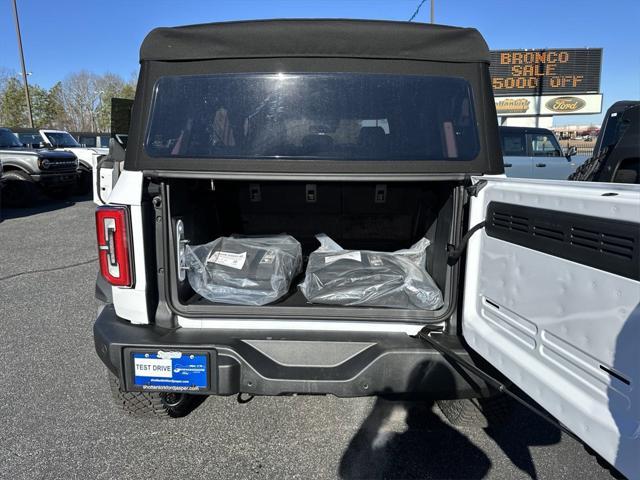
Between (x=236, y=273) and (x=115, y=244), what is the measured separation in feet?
2.02

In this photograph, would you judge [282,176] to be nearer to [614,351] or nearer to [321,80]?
[321,80]

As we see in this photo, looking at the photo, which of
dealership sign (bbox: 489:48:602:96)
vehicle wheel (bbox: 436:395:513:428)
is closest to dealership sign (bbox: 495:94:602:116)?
dealership sign (bbox: 489:48:602:96)

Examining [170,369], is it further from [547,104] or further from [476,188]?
[547,104]

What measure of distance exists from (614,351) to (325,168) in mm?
1300

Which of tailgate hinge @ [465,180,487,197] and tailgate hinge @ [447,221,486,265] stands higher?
tailgate hinge @ [465,180,487,197]

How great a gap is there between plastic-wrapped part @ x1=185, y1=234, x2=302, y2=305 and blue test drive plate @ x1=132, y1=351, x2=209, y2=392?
40 centimetres

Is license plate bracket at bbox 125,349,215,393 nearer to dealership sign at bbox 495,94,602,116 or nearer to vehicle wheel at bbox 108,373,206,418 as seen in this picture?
vehicle wheel at bbox 108,373,206,418

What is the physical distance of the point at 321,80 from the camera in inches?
86.0

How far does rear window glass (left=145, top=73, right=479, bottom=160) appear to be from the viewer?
2180 millimetres

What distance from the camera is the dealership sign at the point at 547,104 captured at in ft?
75.0

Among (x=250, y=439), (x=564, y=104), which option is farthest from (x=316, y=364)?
(x=564, y=104)

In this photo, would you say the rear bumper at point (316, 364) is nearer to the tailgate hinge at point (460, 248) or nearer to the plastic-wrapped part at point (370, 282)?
the plastic-wrapped part at point (370, 282)

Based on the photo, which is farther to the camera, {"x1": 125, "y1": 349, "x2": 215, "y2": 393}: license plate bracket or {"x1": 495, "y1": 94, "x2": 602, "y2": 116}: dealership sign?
{"x1": 495, "y1": 94, "x2": 602, "y2": 116}: dealership sign

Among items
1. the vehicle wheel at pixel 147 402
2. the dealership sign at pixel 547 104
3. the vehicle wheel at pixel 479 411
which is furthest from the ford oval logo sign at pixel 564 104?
the vehicle wheel at pixel 147 402
